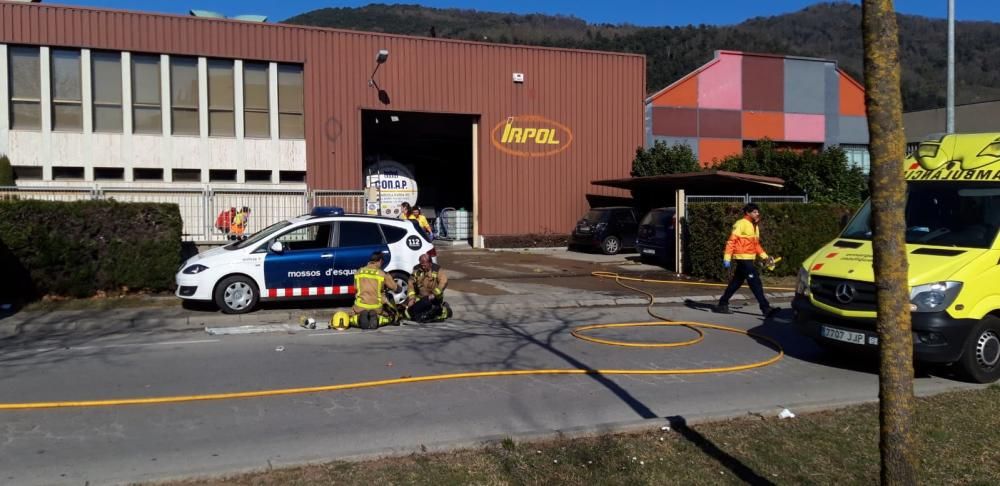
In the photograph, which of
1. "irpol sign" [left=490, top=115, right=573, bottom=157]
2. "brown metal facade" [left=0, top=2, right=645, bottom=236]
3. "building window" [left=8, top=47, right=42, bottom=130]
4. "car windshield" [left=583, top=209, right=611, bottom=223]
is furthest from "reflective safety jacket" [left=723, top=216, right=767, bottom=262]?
"building window" [left=8, top=47, right=42, bottom=130]

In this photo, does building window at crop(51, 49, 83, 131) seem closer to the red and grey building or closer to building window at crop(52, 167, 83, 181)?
building window at crop(52, 167, 83, 181)

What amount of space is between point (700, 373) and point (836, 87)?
2989cm

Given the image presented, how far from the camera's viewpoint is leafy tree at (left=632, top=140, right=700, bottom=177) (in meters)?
27.4

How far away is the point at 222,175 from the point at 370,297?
14.9m

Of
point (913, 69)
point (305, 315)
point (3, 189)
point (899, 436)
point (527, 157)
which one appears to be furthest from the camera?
point (913, 69)

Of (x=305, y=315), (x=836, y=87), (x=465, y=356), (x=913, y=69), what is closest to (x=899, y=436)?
(x=465, y=356)

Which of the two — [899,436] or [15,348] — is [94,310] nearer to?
[15,348]

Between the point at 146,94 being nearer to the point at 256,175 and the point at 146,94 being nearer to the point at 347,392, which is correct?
the point at 256,175

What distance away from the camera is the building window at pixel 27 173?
73.8ft

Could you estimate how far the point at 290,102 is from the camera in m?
24.7

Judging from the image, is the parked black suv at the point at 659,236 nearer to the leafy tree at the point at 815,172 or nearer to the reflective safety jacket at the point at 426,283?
the leafy tree at the point at 815,172

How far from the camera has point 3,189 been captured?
16219mm

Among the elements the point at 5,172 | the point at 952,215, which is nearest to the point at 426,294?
the point at 952,215

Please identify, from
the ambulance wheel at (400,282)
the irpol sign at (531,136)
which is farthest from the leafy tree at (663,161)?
the ambulance wheel at (400,282)
